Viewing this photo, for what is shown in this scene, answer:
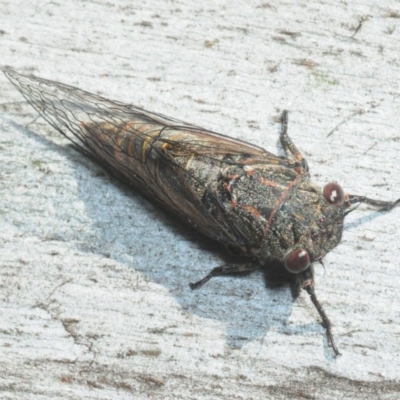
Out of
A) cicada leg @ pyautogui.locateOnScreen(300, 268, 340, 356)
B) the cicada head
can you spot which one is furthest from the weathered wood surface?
the cicada head

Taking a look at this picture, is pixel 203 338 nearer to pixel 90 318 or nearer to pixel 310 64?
pixel 90 318

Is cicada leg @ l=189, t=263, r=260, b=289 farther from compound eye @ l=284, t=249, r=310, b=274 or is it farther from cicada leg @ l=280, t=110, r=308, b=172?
cicada leg @ l=280, t=110, r=308, b=172

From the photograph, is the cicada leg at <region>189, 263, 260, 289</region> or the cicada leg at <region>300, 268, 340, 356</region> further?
the cicada leg at <region>189, 263, 260, 289</region>

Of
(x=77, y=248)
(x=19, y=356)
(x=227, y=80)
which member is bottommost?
(x=19, y=356)

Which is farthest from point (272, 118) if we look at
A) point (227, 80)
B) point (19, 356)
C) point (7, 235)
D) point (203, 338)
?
point (19, 356)

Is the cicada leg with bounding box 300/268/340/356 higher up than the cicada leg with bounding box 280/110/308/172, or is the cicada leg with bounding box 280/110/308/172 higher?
the cicada leg with bounding box 280/110/308/172

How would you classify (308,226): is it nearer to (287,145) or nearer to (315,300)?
(315,300)

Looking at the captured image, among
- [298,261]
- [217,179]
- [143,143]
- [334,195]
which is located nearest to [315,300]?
[298,261]

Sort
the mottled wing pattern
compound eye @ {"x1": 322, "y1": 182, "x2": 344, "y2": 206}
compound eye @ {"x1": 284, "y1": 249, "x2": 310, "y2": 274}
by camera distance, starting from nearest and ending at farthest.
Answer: compound eye @ {"x1": 284, "y1": 249, "x2": 310, "y2": 274}
compound eye @ {"x1": 322, "y1": 182, "x2": 344, "y2": 206}
the mottled wing pattern
